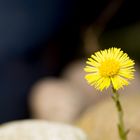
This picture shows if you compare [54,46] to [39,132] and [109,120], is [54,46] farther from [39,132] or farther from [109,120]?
[39,132]

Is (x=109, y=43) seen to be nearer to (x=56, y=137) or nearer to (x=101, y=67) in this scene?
(x=56, y=137)

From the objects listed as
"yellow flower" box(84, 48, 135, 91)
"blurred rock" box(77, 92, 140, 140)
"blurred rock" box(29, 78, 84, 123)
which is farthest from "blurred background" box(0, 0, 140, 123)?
"yellow flower" box(84, 48, 135, 91)

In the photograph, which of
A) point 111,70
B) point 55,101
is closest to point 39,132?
point 111,70

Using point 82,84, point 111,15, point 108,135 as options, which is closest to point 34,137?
point 108,135

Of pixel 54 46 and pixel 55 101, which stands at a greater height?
pixel 54 46

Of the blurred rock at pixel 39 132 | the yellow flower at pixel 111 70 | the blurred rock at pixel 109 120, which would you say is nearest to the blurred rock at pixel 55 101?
the blurred rock at pixel 109 120

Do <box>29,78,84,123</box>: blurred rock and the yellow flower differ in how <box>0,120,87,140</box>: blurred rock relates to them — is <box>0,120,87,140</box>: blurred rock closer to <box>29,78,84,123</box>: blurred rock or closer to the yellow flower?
the yellow flower
